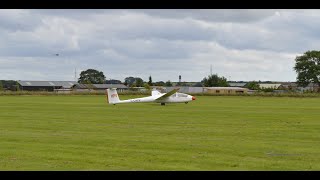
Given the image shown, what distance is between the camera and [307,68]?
14125 cm

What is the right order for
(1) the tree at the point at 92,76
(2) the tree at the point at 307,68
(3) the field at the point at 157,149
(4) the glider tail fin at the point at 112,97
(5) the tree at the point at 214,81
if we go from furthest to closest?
1. (1) the tree at the point at 92,76
2. (5) the tree at the point at 214,81
3. (2) the tree at the point at 307,68
4. (4) the glider tail fin at the point at 112,97
5. (3) the field at the point at 157,149

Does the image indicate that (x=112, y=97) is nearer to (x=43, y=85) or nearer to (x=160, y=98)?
(x=160, y=98)

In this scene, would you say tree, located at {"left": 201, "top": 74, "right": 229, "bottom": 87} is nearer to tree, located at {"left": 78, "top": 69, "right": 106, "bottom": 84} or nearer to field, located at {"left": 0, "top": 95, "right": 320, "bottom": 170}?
tree, located at {"left": 78, "top": 69, "right": 106, "bottom": 84}

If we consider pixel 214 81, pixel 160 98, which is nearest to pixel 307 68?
pixel 214 81

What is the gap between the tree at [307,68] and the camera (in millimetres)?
140750

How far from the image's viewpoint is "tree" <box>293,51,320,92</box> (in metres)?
141

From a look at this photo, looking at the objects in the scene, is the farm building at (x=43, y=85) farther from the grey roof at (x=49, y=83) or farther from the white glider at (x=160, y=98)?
the white glider at (x=160, y=98)

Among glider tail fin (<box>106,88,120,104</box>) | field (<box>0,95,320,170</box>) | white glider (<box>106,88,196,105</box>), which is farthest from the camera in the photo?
white glider (<box>106,88,196,105</box>)

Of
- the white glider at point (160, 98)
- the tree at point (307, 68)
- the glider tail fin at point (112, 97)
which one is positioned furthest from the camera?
the tree at point (307, 68)

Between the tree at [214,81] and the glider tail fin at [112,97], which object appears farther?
the tree at [214,81]

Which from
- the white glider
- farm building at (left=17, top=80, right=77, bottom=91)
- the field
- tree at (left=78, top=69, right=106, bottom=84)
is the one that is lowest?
the field

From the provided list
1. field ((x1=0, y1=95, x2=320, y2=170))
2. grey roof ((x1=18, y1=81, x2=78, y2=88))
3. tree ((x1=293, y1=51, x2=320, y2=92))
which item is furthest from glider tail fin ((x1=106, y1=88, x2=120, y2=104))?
grey roof ((x1=18, y1=81, x2=78, y2=88))

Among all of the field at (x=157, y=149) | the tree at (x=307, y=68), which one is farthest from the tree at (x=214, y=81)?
the field at (x=157, y=149)

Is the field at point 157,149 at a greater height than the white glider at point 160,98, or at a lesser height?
→ lesser
